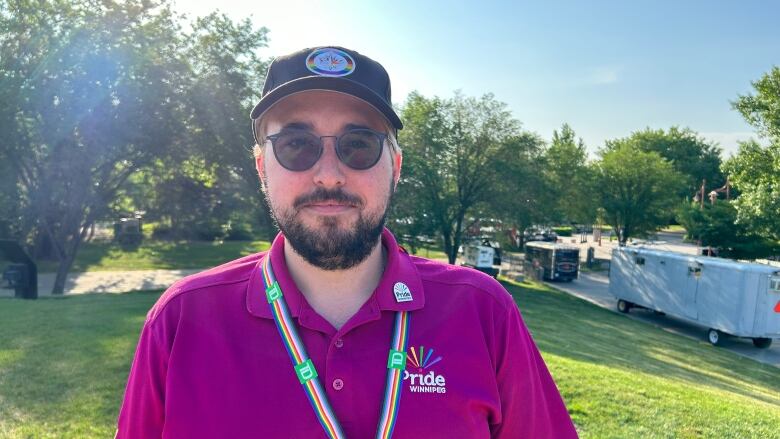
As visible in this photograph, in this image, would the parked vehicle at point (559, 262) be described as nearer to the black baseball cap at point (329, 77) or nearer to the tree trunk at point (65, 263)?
the tree trunk at point (65, 263)

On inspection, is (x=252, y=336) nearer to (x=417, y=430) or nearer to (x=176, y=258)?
(x=417, y=430)

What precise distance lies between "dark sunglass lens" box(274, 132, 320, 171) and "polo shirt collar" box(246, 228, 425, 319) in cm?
33

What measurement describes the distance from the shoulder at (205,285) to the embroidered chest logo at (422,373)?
64 centimetres

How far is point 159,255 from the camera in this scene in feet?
107

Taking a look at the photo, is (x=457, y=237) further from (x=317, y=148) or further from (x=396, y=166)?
(x=317, y=148)

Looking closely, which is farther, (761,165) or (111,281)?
(761,165)

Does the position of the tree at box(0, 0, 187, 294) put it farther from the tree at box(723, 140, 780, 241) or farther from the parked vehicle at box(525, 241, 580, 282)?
the tree at box(723, 140, 780, 241)

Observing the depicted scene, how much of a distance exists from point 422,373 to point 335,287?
46 cm

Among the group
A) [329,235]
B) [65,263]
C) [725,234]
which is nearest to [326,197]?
[329,235]

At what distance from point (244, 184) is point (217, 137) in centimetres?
418

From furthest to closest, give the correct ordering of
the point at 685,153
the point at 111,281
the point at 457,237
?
the point at 685,153 < the point at 457,237 < the point at 111,281


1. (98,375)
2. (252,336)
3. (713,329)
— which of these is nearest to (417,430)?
(252,336)

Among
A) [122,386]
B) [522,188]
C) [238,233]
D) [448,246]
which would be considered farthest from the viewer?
[238,233]

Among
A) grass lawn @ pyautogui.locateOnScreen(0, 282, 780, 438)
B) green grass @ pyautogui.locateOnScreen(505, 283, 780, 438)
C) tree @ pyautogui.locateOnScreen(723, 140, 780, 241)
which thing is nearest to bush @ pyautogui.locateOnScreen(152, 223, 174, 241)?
green grass @ pyautogui.locateOnScreen(505, 283, 780, 438)
